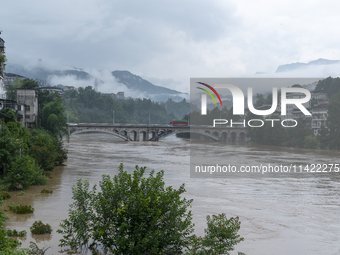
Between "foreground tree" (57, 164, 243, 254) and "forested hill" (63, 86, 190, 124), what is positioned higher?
"forested hill" (63, 86, 190, 124)

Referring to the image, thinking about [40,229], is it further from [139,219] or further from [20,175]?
[20,175]

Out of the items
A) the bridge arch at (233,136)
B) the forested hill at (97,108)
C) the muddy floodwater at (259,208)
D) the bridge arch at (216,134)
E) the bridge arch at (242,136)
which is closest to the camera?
the muddy floodwater at (259,208)

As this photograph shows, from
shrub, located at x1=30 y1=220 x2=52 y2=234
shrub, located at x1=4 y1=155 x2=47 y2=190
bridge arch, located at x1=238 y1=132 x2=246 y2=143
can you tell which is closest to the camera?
shrub, located at x1=30 y1=220 x2=52 y2=234

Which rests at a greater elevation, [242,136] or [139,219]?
[139,219]

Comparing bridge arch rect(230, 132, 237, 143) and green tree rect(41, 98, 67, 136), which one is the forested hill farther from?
green tree rect(41, 98, 67, 136)

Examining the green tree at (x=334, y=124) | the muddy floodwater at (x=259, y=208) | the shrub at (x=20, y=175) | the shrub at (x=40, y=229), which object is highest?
the green tree at (x=334, y=124)

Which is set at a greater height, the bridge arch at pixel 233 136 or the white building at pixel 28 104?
the white building at pixel 28 104

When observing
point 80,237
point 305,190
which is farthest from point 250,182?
point 80,237

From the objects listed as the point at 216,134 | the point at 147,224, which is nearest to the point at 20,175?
the point at 147,224

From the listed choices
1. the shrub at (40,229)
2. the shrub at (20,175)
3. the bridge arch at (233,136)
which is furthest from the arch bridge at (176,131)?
the shrub at (40,229)

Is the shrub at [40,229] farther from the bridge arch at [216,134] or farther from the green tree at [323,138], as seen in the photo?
the bridge arch at [216,134]

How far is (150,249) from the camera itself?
10.2 metres

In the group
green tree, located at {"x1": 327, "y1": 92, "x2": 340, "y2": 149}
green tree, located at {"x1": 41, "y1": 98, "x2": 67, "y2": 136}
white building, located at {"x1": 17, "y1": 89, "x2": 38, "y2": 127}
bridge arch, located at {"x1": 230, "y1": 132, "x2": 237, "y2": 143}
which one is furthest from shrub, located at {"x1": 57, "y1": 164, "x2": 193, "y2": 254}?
bridge arch, located at {"x1": 230, "y1": 132, "x2": 237, "y2": 143}

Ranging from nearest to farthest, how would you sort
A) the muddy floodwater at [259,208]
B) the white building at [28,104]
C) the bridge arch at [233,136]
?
1. the muddy floodwater at [259,208]
2. the white building at [28,104]
3. the bridge arch at [233,136]
